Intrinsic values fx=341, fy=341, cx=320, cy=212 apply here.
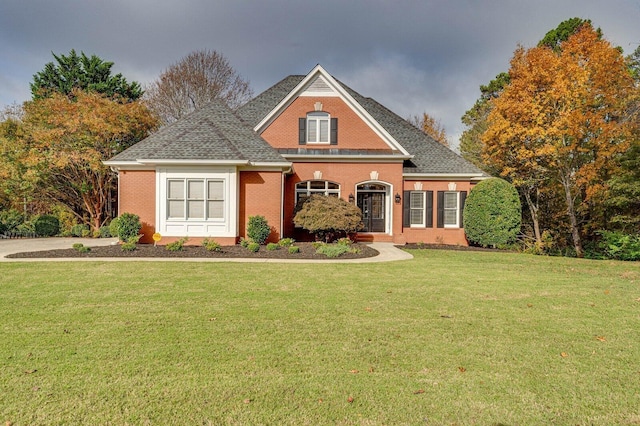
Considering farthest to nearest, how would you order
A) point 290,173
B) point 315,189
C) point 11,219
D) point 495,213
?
point 11,219, point 315,189, point 290,173, point 495,213

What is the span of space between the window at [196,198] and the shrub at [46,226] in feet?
33.9

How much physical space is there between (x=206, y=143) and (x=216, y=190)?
2.10 m

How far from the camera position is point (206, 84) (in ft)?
101

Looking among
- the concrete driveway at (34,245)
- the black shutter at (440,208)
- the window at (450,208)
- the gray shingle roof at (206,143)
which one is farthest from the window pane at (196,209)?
the window at (450,208)

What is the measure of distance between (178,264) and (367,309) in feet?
21.3

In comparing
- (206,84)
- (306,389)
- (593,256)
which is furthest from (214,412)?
(206,84)

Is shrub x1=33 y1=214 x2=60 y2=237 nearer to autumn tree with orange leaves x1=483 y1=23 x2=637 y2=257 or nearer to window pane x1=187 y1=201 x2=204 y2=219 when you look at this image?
window pane x1=187 y1=201 x2=204 y2=219

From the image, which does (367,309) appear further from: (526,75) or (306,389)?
(526,75)

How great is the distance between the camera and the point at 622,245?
13969 millimetres

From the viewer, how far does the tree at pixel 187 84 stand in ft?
99.1

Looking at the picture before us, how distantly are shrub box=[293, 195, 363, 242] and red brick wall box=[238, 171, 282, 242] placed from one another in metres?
1.26

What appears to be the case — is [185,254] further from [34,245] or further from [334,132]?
[334,132]

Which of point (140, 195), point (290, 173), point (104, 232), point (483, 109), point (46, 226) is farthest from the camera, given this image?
point (483, 109)

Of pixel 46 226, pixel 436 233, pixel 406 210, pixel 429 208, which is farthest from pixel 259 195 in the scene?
pixel 46 226
